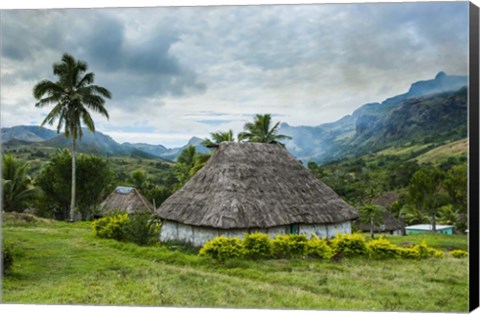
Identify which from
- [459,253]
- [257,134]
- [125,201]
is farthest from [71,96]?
[459,253]

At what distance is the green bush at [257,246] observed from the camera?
9180 mm

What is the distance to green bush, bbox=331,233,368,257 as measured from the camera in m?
9.34

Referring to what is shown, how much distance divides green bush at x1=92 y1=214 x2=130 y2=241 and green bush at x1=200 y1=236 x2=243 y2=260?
Result: 3.28 metres

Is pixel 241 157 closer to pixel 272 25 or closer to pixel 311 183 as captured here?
pixel 311 183

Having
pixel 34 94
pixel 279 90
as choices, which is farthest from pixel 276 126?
pixel 34 94

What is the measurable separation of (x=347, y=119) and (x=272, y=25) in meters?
2.43

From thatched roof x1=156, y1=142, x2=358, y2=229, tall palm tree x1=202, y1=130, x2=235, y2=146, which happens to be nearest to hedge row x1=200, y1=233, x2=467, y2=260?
thatched roof x1=156, y1=142, x2=358, y2=229

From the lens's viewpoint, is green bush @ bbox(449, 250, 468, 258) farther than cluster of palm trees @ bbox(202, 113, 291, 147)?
No

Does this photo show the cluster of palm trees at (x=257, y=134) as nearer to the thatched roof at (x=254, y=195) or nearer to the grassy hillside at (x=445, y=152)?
the thatched roof at (x=254, y=195)

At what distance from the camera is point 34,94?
360 inches

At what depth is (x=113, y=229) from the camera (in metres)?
12.0

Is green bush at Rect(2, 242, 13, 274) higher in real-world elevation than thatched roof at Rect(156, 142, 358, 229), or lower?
lower

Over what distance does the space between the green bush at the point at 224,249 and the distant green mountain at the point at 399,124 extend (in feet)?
8.49

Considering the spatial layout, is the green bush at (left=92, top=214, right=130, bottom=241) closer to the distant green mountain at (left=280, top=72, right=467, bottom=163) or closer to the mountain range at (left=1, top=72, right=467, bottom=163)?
the mountain range at (left=1, top=72, right=467, bottom=163)
